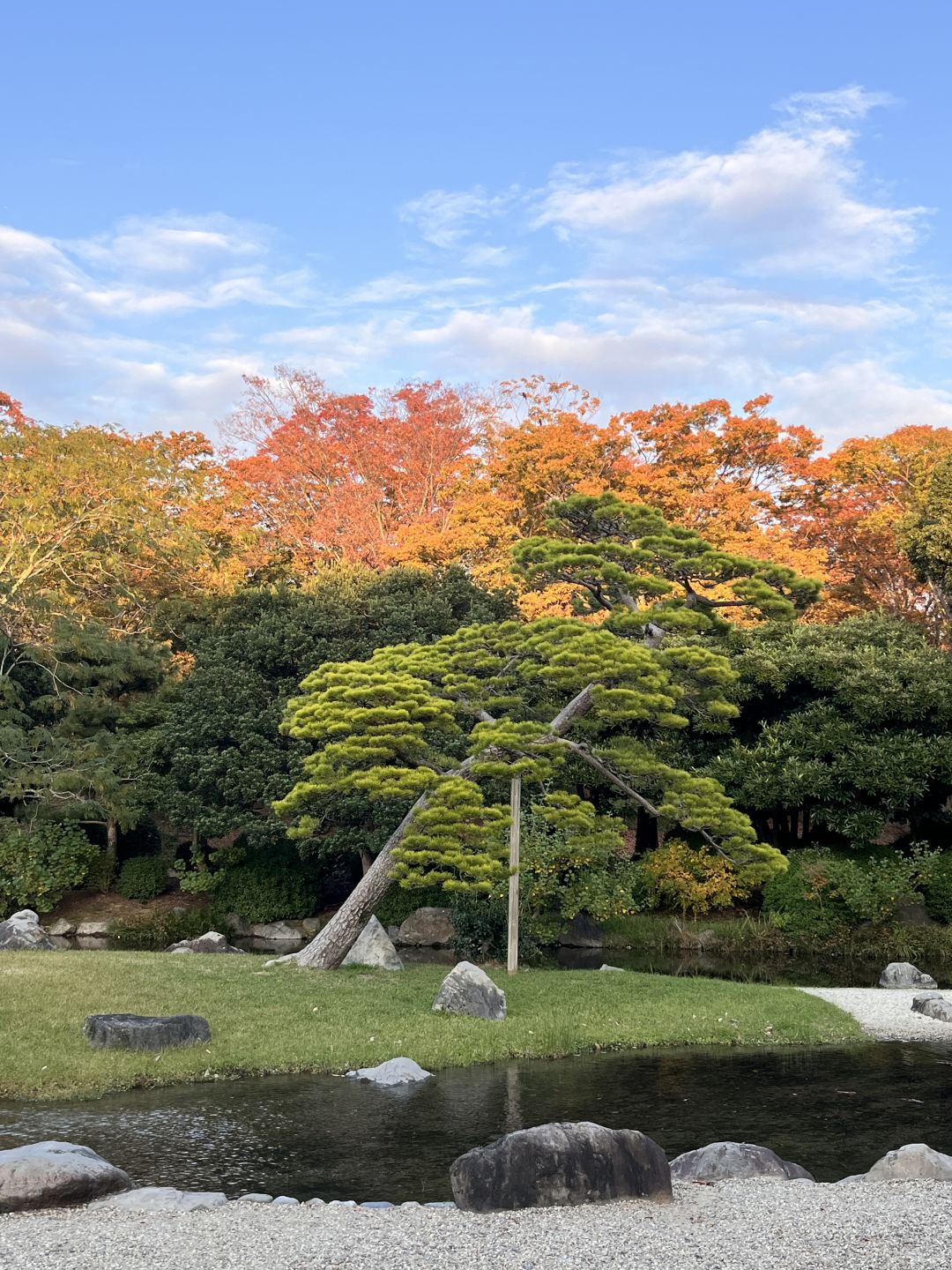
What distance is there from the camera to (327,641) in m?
27.9

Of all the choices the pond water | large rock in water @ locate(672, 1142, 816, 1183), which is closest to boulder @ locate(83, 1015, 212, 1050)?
the pond water

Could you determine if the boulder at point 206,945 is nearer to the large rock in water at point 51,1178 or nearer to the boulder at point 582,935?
the boulder at point 582,935

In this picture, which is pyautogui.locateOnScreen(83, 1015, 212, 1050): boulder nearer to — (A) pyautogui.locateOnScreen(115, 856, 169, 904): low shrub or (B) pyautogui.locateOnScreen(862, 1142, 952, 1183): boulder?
(B) pyautogui.locateOnScreen(862, 1142, 952, 1183): boulder

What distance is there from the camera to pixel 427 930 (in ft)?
86.4

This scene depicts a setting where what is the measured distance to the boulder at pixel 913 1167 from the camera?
810cm

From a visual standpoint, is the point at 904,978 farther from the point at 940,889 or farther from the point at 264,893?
the point at 264,893

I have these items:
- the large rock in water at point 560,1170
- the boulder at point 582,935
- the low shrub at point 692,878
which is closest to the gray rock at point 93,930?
the boulder at point 582,935

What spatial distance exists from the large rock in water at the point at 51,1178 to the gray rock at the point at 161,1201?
0.45 feet

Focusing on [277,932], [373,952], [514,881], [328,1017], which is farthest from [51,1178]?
[277,932]

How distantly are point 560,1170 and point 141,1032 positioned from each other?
6544 mm

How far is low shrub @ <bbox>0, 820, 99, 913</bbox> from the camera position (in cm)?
2808

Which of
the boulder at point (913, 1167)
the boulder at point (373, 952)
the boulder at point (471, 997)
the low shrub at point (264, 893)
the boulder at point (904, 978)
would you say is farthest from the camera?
the low shrub at point (264, 893)

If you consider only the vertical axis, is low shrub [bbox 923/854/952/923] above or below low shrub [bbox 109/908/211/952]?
above

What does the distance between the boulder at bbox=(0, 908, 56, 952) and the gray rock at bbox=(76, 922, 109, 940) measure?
5750 mm
